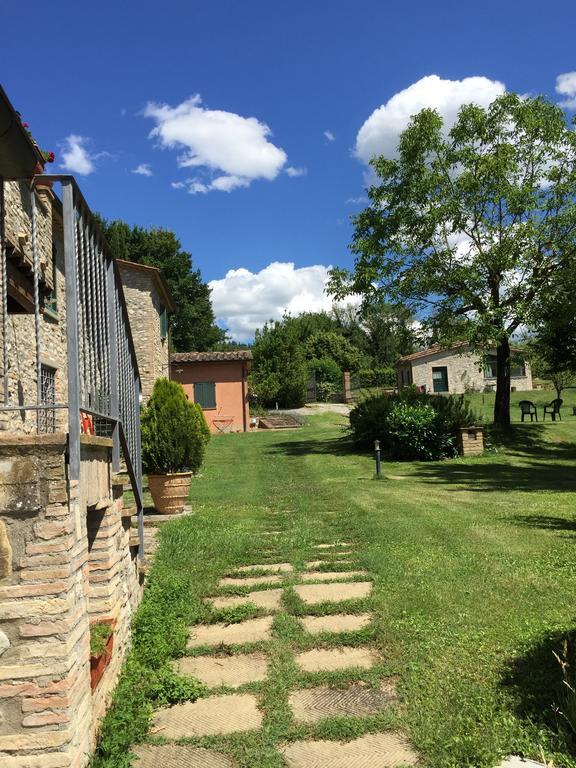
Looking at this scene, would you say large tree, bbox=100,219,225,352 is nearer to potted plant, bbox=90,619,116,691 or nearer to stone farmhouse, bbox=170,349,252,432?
stone farmhouse, bbox=170,349,252,432

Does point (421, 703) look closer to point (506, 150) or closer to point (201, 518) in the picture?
point (201, 518)

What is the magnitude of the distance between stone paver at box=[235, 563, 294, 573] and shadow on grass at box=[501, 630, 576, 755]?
245 centimetres

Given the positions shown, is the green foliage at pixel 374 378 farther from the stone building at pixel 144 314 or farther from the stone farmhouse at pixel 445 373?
the stone building at pixel 144 314

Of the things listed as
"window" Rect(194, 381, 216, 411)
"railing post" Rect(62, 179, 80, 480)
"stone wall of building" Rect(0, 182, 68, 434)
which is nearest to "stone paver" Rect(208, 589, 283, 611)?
"railing post" Rect(62, 179, 80, 480)

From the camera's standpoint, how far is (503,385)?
1923cm

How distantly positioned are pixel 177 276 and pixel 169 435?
35.7m

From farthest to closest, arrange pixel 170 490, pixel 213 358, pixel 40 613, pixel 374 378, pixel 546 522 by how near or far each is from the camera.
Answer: pixel 374 378 < pixel 213 358 < pixel 170 490 < pixel 546 522 < pixel 40 613

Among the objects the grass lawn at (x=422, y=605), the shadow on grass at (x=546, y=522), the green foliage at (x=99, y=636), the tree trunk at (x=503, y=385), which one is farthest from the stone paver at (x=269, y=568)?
the tree trunk at (x=503, y=385)

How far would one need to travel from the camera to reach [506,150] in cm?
1697

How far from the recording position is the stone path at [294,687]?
2734 millimetres

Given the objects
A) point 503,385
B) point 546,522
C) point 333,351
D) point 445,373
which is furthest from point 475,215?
point 333,351

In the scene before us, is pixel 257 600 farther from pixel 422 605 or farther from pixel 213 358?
pixel 213 358

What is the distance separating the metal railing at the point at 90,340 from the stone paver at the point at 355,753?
162 centimetres

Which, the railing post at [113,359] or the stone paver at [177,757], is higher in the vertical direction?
the railing post at [113,359]
